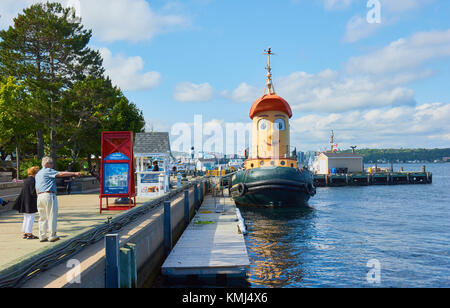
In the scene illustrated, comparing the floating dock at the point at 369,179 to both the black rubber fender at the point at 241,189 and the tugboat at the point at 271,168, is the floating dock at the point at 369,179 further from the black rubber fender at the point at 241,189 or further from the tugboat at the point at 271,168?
the black rubber fender at the point at 241,189

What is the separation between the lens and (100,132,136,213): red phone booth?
13.5 m

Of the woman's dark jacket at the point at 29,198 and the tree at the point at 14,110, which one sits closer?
the woman's dark jacket at the point at 29,198

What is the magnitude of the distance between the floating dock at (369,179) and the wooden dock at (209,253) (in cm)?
4693

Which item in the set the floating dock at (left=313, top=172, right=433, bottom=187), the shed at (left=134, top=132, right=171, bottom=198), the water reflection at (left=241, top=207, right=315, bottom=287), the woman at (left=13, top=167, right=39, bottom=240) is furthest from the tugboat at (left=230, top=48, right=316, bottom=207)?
the floating dock at (left=313, top=172, right=433, bottom=187)

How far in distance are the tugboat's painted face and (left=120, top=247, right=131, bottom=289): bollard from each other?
20.0 m

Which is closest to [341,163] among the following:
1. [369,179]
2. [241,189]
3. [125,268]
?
[369,179]

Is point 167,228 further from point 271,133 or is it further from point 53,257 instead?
point 271,133

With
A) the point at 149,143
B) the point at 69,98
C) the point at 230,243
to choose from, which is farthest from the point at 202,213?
the point at 69,98

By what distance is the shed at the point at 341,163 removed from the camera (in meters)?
70.5

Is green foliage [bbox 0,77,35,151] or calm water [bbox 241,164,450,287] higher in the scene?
green foliage [bbox 0,77,35,151]

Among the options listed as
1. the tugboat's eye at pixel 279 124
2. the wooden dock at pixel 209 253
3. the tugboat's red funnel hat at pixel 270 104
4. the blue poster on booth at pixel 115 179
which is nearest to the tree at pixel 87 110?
the tugboat's red funnel hat at pixel 270 104

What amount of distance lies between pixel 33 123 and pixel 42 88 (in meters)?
2.57

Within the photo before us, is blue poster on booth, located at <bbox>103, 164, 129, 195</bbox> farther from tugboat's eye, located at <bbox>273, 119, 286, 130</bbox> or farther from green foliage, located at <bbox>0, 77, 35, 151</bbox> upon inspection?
tugboat's eye, located at <bbox>273, 119, 286, 130</bbox>

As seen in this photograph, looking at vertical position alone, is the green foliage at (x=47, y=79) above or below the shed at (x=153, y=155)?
above
